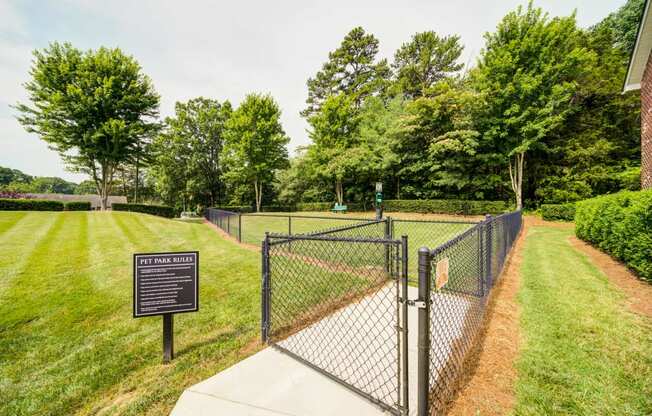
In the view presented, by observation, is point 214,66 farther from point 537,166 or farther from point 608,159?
point 608,159

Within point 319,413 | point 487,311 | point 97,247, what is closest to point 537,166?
point 487,311

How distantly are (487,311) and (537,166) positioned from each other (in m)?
19.8

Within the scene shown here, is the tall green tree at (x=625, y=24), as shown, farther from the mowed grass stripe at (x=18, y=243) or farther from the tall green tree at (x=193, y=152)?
the tall green tree at (x=193, y=152)

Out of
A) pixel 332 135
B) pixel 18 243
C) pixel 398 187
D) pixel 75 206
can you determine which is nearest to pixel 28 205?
pixel 75 206

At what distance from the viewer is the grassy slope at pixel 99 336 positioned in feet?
7.27

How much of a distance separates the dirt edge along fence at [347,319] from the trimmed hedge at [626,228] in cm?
436

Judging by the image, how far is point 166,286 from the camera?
2562 millimetres

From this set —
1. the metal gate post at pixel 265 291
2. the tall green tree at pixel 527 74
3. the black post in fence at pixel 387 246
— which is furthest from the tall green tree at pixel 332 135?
the metal gate post at pixel 265 291

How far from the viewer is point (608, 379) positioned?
7.48 ft

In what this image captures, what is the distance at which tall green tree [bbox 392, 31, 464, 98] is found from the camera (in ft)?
85.3

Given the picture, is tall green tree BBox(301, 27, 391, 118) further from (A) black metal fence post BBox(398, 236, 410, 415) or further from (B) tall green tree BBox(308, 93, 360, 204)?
(A) black metal fence post BBox(398, 236, 410, 415)

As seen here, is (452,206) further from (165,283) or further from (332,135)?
(165,283)

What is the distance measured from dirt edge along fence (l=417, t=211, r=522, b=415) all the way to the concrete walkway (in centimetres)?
15

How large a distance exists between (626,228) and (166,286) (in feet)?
26.3
